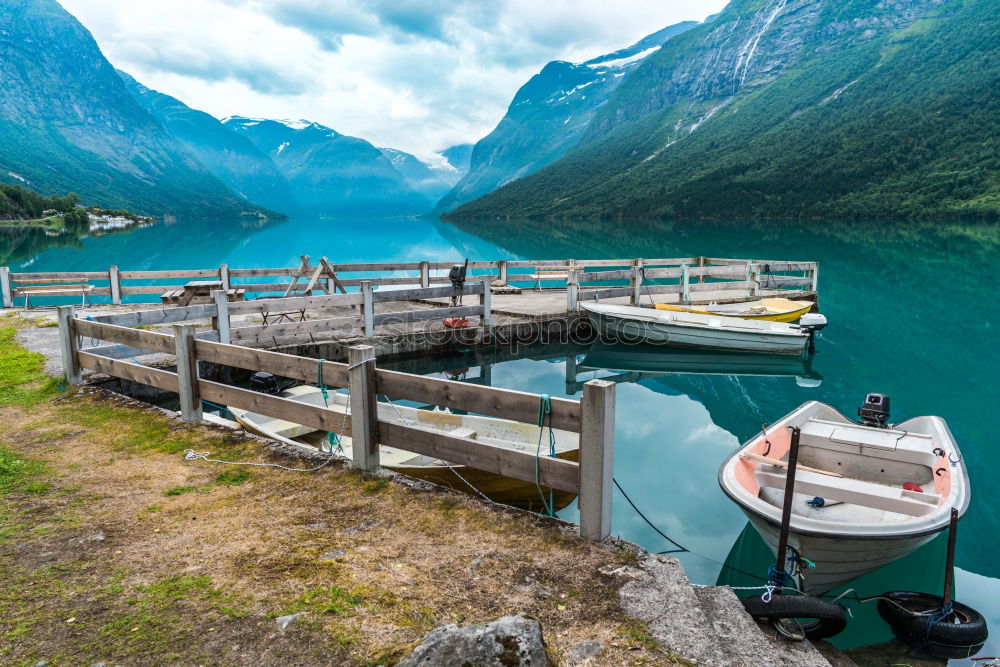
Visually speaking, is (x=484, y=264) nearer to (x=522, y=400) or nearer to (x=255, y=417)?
(x=255, y=417)

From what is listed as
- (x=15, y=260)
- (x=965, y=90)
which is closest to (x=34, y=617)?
(x=15, y=260)

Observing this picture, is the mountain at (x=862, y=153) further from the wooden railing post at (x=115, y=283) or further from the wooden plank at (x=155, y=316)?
the wooden plank at (x=155, y=316)

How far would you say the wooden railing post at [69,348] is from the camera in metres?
8.22

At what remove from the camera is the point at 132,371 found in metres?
7.43

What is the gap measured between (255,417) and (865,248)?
61.0 meters

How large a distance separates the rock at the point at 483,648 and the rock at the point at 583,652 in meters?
0.23

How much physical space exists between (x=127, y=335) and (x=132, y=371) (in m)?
0.44

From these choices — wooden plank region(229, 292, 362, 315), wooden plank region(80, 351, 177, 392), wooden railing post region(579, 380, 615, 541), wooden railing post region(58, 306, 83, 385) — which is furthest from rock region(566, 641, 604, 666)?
wooden plank region(229, 292, 362, 315)

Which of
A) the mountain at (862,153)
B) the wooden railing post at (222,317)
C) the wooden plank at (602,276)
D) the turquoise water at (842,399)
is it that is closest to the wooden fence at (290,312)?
the wooden railing post at (222,317)

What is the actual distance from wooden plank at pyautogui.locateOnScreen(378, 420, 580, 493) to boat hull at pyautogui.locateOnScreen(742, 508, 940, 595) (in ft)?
6.98

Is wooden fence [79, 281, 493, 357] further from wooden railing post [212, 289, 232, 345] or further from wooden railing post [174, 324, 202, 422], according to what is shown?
wooden railing post [174, 324, 202, 422]

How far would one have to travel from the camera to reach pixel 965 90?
14350 cm

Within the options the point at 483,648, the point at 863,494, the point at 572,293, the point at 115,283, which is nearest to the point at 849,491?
the point at 863,494

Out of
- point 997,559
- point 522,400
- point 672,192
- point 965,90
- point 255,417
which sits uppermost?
point 965,90
